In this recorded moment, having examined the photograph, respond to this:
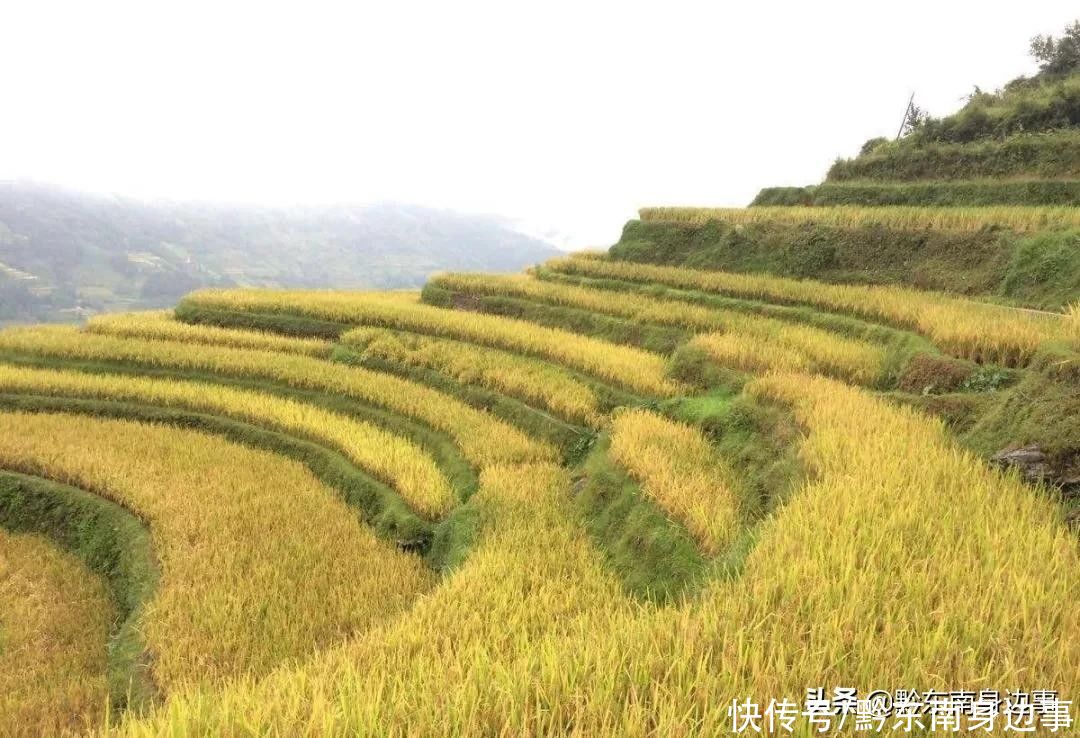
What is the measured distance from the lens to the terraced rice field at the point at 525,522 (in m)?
2.46

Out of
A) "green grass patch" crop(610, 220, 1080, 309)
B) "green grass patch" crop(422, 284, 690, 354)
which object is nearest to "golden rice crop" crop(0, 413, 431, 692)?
"green grass patch" crop(422, 284, 690, 354)

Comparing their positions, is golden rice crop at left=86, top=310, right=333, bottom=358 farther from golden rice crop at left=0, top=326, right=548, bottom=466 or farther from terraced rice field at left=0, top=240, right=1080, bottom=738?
golden rice crop at left=0, top=326, right=548, bottom=466

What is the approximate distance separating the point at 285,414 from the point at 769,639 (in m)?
8.82

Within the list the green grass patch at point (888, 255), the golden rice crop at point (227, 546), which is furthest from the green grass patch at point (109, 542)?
the green grass patch at point (888, 255)

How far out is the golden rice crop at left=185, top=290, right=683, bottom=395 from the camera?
9766 mm

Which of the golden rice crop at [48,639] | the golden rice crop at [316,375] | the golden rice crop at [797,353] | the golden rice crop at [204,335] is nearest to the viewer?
the golden rice crop at [48,639]

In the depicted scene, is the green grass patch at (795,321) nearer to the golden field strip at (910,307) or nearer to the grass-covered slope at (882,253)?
the golden field strip at (910,307)

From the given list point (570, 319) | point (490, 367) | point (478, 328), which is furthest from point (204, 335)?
point (570, 319)

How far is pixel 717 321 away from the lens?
1126 centimetres

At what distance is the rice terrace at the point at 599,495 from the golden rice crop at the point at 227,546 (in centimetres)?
4

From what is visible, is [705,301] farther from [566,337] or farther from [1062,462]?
[1062,462]

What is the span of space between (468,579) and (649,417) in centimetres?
373

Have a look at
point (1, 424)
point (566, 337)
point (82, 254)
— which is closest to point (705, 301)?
point (566, 337)

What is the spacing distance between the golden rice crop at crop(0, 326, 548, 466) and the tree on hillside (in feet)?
80.3
